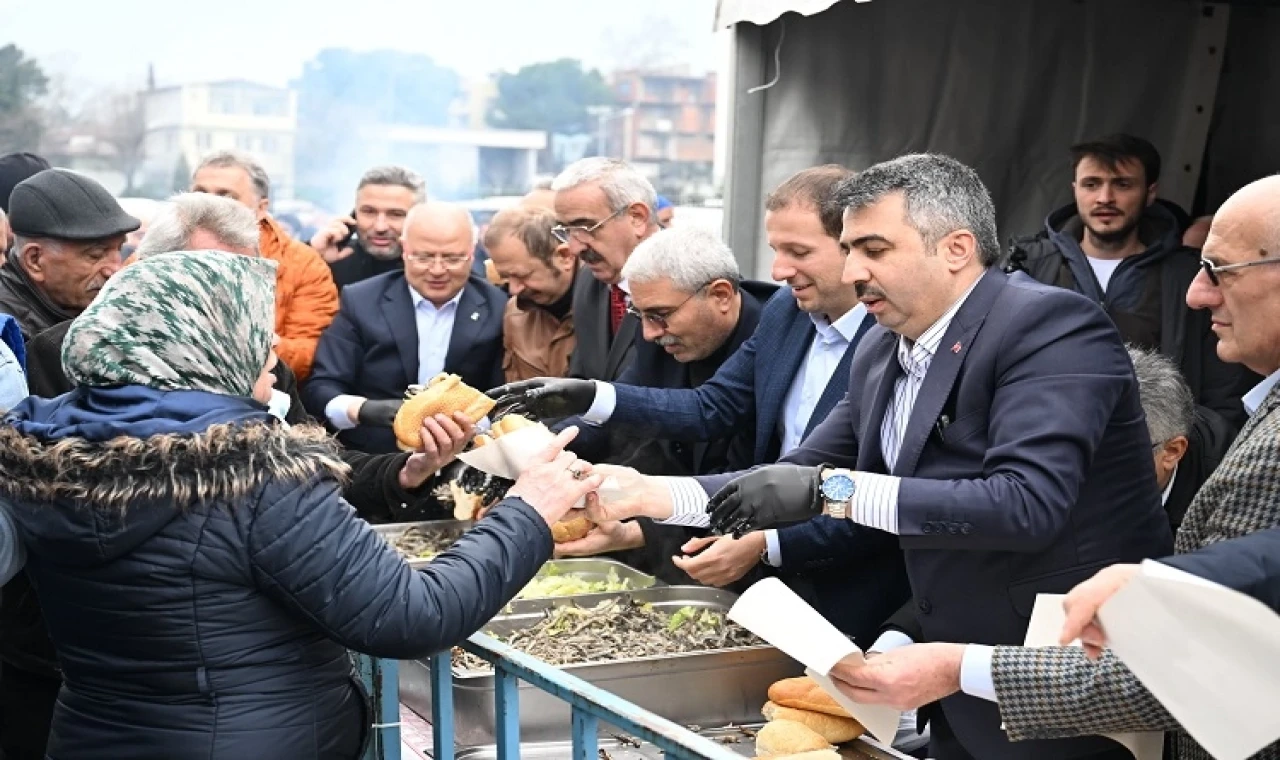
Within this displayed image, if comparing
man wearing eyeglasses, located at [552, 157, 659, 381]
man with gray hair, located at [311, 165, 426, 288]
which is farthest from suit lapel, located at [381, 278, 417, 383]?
man with gray hair, located at [311, 165, 426, 288]

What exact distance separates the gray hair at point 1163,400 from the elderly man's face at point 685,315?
1133 mm

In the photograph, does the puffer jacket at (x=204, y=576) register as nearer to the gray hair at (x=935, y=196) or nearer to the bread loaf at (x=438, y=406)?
the gray hair at (x=935, y=196)

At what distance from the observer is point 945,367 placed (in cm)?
264

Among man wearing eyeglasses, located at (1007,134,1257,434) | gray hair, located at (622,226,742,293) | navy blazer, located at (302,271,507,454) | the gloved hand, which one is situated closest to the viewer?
the gloved hand

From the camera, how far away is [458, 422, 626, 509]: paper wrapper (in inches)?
121

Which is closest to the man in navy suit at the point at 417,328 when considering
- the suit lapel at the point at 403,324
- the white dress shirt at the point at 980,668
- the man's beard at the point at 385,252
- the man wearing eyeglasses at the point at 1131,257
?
the suit lapel at the point at 403,324

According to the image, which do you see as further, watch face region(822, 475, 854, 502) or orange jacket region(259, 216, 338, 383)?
orange jacket region(259, 216, 338, 383)

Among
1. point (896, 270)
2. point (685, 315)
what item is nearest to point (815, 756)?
point (896, 270)

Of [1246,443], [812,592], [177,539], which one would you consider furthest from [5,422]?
[1246,443]

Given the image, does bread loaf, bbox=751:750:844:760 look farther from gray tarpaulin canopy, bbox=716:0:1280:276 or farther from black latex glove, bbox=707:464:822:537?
gray tarpaulin canopy, bbox=716:0:1280:276

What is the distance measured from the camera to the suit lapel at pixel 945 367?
8.61 ft

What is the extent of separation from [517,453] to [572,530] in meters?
0.75

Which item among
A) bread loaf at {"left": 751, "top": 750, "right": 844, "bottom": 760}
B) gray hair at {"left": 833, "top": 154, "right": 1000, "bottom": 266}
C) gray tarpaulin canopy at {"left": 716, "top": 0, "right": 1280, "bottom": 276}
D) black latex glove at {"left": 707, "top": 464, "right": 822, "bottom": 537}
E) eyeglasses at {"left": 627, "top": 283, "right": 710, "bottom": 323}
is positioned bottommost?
bread loaf at {"left": 751, "top": 750, "right": 844, "bottom": 760}

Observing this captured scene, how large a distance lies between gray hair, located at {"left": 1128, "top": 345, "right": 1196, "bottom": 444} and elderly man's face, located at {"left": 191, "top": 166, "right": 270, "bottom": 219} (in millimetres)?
3414
